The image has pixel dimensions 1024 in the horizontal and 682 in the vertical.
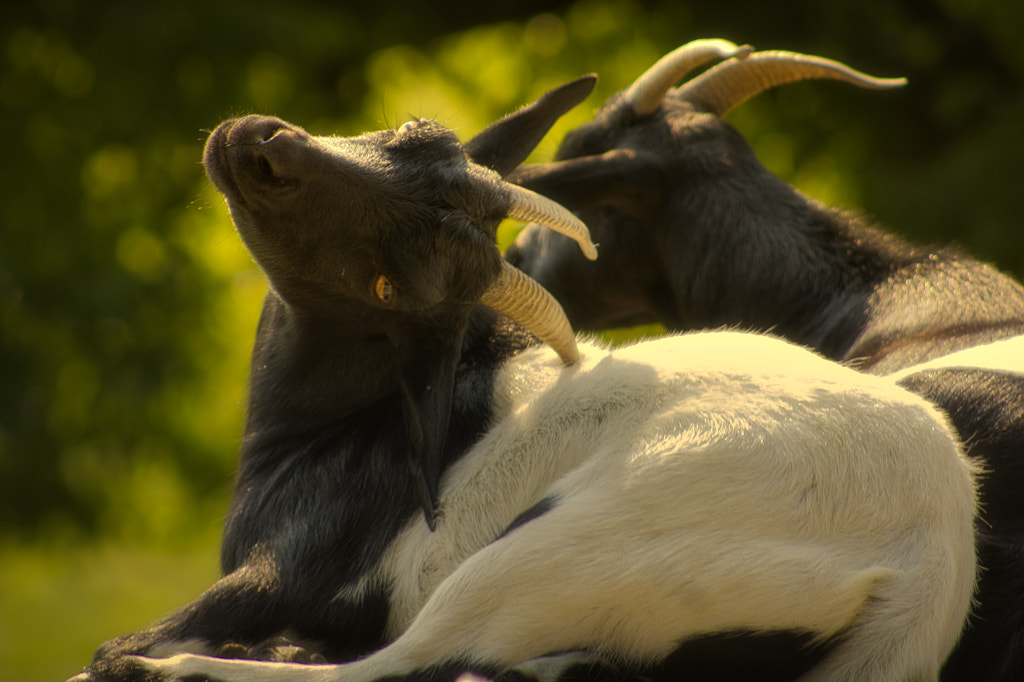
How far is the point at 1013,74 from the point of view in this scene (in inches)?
347

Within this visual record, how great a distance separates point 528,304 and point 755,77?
6.48ft

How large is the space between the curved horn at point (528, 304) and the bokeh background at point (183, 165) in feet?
18.7

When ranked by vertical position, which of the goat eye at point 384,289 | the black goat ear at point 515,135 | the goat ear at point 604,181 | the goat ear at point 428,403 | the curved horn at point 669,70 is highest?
the curved horn at point 669,70

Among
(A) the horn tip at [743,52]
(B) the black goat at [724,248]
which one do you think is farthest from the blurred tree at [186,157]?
(A) the horn tip at [743,52]

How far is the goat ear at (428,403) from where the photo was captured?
2451mm

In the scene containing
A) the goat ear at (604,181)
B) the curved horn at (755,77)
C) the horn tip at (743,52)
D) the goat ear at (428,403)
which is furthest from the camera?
the curved horn at (755,77)

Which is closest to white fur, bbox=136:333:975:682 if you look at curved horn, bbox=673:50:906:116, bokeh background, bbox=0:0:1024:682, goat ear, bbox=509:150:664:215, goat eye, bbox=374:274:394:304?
goat eye, bbox=374:274:394:304

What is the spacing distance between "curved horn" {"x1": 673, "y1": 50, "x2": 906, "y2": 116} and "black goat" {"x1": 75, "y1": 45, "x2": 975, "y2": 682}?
1311 mm

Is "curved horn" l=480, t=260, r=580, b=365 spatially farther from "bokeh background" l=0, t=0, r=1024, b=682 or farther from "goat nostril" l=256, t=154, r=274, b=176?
"bokeh background" l=0, t=0, r=1024, b=682

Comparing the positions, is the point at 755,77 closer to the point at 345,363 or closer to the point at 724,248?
the point at 724,248

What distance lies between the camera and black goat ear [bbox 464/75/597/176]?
9.31 feet

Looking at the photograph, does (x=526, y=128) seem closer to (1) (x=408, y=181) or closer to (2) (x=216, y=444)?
(1) (x=408, y=181)

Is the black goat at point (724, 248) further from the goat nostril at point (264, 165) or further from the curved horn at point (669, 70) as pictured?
the goat nostril at point (264, 165)

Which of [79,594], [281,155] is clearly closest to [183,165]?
[79,594]
